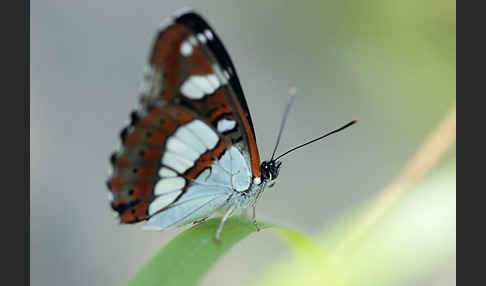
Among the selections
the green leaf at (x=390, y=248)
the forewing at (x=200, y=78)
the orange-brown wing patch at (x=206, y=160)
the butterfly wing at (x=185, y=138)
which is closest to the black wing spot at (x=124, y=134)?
the butterfly wing at (x=185, y=138)

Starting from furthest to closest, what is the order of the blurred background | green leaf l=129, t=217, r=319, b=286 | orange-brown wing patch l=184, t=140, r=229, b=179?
the blurred background
orange-brown wing patch l=184, t=140, r=229, b=179
green leaf l=129, t=217, r=319, b=286

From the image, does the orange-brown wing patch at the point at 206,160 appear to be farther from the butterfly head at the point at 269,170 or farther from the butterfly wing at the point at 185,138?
the butterfly head at the point at 269,170

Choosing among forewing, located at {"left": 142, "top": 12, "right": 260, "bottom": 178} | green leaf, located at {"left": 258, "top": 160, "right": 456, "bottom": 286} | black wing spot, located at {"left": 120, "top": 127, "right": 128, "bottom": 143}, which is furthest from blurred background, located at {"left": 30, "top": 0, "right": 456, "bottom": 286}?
black wing spot, located at {"left": 120, "top": 127, "right": 128, "bottom": 143}

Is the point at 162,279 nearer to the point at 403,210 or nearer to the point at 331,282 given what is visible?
the point at 331,282

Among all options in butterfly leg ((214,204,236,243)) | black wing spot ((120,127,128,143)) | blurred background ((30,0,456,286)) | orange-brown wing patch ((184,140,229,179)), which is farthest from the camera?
blurred background ((30,0,456,286))

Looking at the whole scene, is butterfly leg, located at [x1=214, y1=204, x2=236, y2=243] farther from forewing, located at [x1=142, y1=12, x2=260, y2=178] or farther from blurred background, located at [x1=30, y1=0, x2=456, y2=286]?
blurred background, located at [x1=30, y1=0, x2=456, y2=286]
